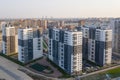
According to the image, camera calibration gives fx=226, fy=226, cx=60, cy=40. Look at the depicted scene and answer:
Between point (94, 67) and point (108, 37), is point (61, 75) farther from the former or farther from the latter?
point (108, 37)

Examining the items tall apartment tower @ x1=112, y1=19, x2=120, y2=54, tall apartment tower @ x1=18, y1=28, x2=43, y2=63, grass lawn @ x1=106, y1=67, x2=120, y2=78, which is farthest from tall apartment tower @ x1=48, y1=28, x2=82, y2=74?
tall apartment tower @ x1=112, y1=19, x2=120, y2=54

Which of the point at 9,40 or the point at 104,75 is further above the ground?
the point at 9,40

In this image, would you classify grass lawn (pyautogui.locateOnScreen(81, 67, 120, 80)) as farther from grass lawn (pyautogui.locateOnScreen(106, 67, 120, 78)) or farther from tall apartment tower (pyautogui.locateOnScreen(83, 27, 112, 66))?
tall apartment tower (pyautogui.locateOnScreen(83, 27, 112, 66))

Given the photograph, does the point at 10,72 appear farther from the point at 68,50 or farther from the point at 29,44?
the point at 68,50

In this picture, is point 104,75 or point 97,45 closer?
point 104,75

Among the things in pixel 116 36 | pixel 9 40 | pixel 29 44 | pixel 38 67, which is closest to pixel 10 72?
pixel 38 67

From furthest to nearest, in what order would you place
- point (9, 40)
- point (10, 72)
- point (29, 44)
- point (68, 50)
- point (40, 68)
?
point (9, 40) → point (29, 44) → point (40, 68) → point (10, 72) → point (68, 50)

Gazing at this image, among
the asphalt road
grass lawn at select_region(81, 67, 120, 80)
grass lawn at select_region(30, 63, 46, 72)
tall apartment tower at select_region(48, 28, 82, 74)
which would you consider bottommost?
the asphalt road
